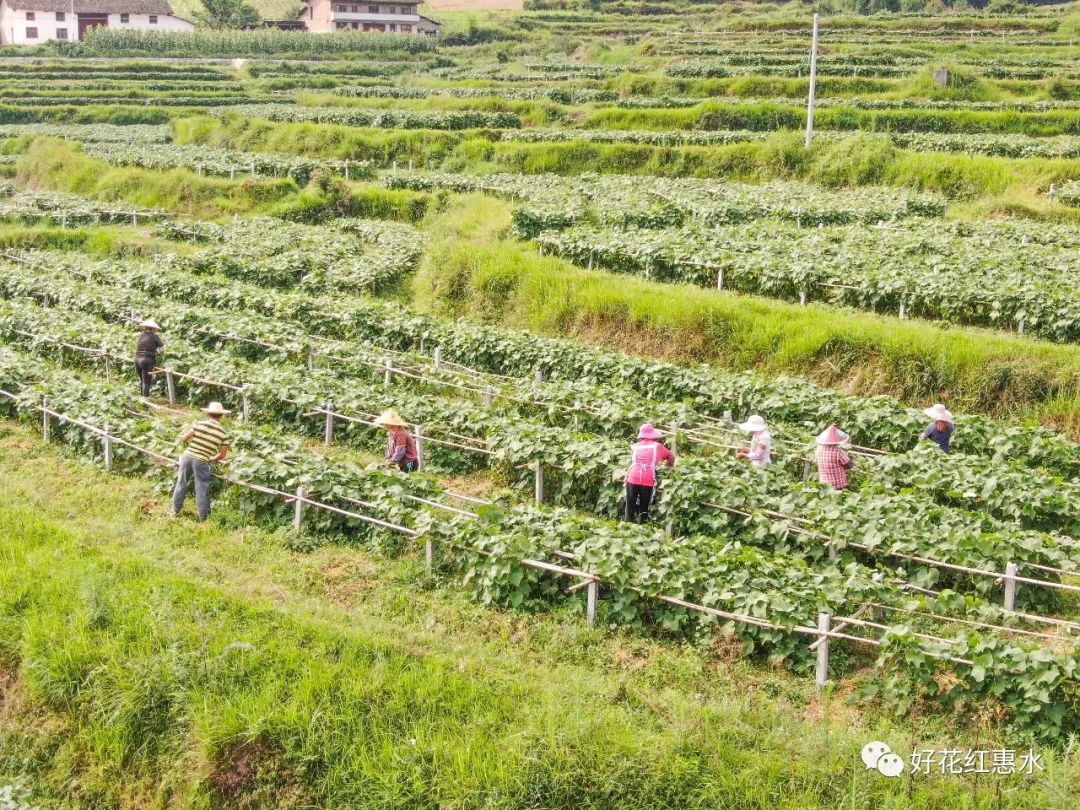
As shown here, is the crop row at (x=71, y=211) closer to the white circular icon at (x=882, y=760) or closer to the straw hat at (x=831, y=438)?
the straw hat at (x=831, y=438)

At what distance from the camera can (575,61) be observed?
269ft

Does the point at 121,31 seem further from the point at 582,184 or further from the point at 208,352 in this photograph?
the point at 208,352

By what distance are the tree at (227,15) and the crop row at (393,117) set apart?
151ft

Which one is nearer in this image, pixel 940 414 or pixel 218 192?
pixel 940 414

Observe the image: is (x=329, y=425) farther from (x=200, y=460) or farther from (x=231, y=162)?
(x=231, y=162)

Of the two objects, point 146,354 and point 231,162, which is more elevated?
point 231,162

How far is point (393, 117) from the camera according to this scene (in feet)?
185

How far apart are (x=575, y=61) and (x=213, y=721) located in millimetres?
77364

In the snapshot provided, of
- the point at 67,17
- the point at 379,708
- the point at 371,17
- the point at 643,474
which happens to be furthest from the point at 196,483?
the point at 67,17

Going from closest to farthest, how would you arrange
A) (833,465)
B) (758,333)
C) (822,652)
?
1. (822,652)
2. (833,465)
3. (758,333)

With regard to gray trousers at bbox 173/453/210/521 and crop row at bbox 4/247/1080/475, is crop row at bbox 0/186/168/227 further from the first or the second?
gray trousers at bbox 173/453/210/521

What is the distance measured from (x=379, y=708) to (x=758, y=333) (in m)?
14.0

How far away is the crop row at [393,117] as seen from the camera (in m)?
53.9

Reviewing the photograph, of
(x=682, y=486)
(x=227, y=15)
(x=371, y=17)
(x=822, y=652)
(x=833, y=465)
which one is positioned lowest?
(x=822, y=652)
